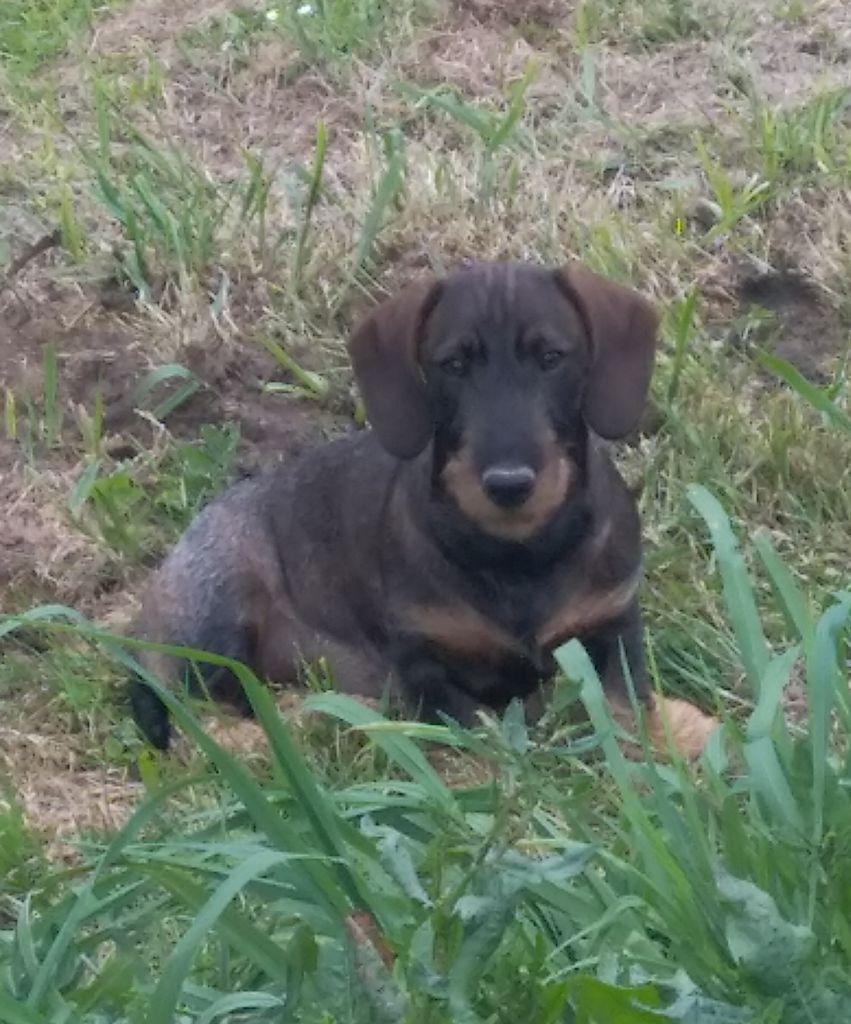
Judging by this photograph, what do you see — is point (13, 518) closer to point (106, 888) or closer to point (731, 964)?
point (106, 888)

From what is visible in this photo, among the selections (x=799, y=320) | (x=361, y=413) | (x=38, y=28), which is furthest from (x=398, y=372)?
(x=38, y=28)

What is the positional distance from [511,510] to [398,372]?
41 cm

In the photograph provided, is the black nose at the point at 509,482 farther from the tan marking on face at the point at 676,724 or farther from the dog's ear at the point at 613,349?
the tan marking on face at the point at 676,724

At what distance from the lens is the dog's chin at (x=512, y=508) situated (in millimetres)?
3434

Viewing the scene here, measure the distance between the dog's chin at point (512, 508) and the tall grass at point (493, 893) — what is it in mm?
587

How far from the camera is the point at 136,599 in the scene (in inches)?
174

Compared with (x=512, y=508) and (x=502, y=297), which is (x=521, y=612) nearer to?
Answer: (x=512, y=508)

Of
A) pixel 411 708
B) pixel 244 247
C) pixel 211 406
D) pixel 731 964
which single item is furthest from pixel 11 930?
pixel 244 247

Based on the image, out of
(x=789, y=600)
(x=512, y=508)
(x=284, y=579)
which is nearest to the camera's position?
(x=789, y=600)

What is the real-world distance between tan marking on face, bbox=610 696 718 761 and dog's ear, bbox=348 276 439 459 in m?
0.70

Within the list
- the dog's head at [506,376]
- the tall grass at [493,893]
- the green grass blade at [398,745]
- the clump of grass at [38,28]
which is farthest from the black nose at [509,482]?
the clump of grass at [38,28]

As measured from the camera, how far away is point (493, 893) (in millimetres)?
2141

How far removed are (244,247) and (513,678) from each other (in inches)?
75.7

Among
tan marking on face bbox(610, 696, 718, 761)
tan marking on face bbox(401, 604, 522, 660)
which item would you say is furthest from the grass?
tan marking on face bbox(401, 604, 522, 660)
